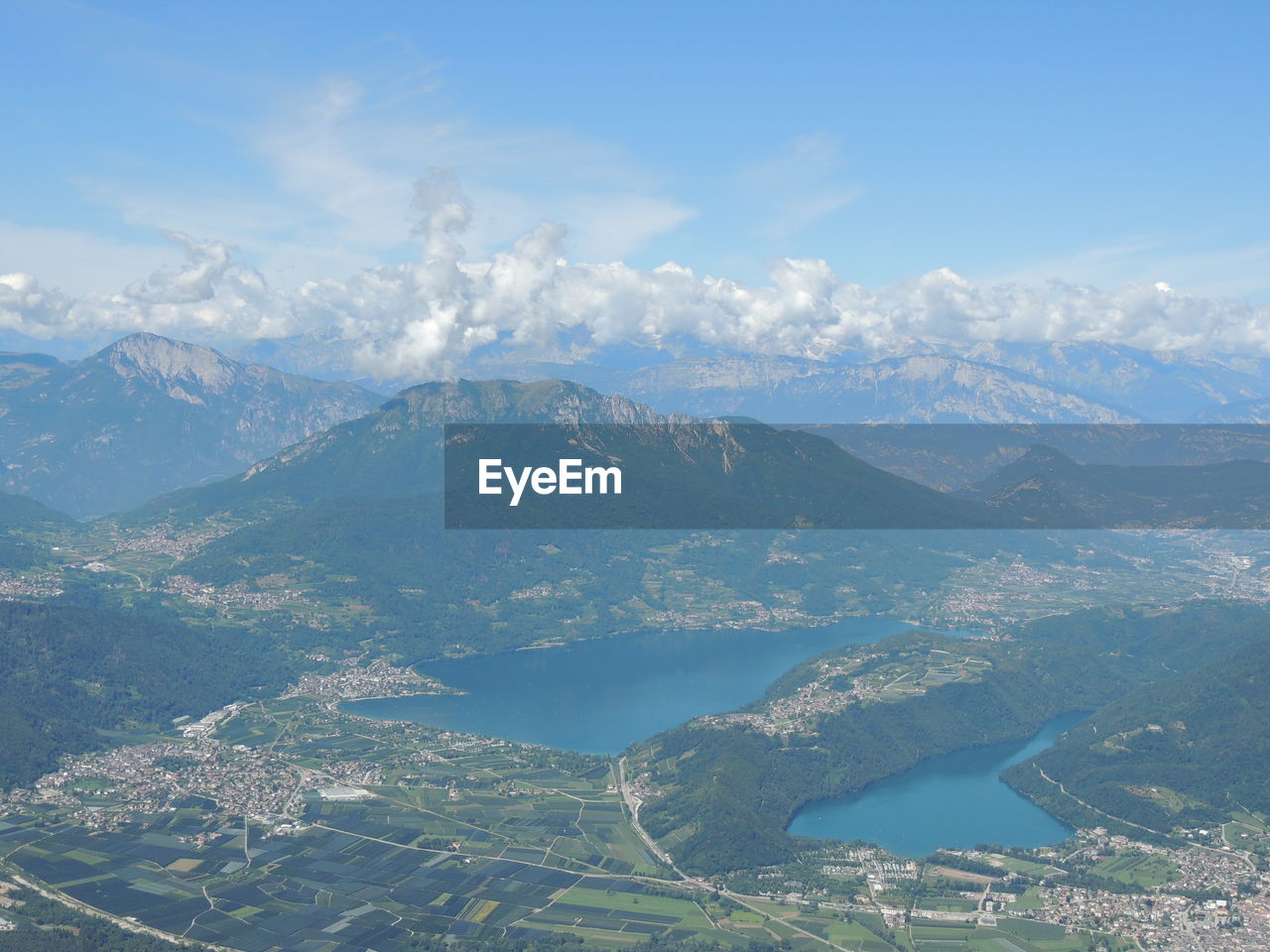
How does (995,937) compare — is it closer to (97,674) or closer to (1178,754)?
(1178,754)

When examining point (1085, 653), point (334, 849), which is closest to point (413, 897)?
point (334, 849)

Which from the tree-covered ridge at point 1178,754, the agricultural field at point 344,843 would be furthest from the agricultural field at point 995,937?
the tree-covered ridge at point 1178,754

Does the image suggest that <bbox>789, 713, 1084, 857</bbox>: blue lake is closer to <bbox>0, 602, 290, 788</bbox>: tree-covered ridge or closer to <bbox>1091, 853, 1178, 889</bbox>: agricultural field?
<bbox>1091, 853, 1178, 889</bbox>: agricultural field

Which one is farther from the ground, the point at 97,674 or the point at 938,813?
the point at 97,674

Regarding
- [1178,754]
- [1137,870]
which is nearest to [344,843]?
[1137,870]

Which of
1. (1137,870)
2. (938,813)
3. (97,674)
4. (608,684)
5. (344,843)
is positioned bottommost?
(938,813)

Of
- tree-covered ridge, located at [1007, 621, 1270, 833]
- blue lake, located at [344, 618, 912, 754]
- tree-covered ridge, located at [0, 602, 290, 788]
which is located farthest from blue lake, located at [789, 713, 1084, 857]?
tree-covered ridge, located at [0, 602, 290, 788]
